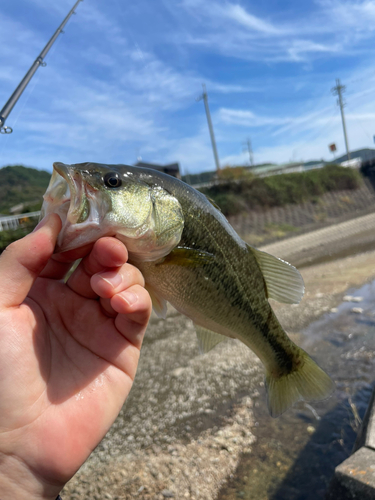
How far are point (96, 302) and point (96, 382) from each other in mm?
474

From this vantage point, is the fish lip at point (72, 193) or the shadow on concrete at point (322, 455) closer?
the fish lip at point (72, 193)

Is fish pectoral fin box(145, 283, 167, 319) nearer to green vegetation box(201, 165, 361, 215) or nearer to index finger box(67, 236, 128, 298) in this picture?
index finger box(67, 236, 128, 298)

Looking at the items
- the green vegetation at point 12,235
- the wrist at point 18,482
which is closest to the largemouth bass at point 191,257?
the wrist at point 18,482

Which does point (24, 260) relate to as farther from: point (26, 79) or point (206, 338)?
point (26, 79)

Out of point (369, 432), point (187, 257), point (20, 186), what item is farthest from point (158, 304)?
point (20, 186)

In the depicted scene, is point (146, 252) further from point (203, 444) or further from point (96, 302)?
point (203, 444)

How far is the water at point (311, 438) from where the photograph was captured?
3697 mm

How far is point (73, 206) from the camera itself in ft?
5.35

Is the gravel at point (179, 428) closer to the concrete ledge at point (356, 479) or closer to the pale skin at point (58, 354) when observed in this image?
the concrete ledge at point (356, 479)

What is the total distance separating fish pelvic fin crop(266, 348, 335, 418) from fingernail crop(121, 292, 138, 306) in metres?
1.36

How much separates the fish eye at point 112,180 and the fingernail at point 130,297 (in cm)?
58

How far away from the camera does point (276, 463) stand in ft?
13.1

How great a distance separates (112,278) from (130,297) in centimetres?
13

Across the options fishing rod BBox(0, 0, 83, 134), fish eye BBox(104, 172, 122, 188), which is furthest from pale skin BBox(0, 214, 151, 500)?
fishing rod BBox(0, 0, 83, 134)
